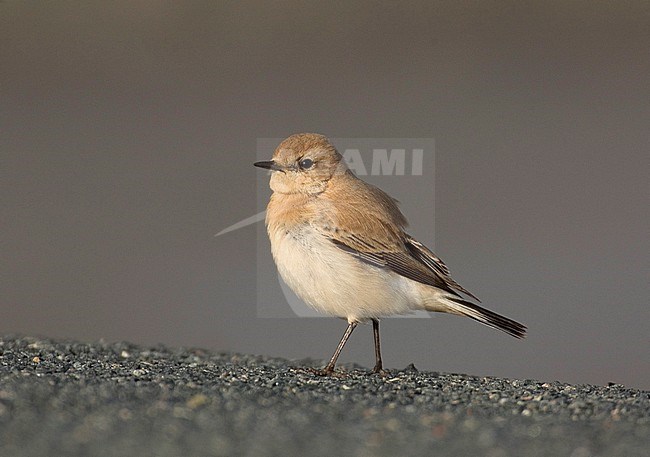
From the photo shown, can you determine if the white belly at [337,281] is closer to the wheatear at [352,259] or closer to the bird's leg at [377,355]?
the wheatear at [352,259]

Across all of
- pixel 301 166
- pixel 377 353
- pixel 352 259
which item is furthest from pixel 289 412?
pixel 301 166

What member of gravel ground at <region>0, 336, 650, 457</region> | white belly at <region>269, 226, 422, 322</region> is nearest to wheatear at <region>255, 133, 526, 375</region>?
white belly at <region>269, 226, 422, 322</region>

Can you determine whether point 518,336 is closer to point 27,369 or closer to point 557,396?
point 557,396

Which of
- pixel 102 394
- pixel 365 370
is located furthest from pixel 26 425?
pixel 365 370

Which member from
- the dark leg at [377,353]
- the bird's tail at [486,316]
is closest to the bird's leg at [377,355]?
the dark leg at [377,353]

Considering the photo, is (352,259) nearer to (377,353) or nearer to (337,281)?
(337,281)

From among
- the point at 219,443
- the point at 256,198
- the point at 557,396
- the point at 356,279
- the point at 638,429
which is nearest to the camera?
the point at 219,443
